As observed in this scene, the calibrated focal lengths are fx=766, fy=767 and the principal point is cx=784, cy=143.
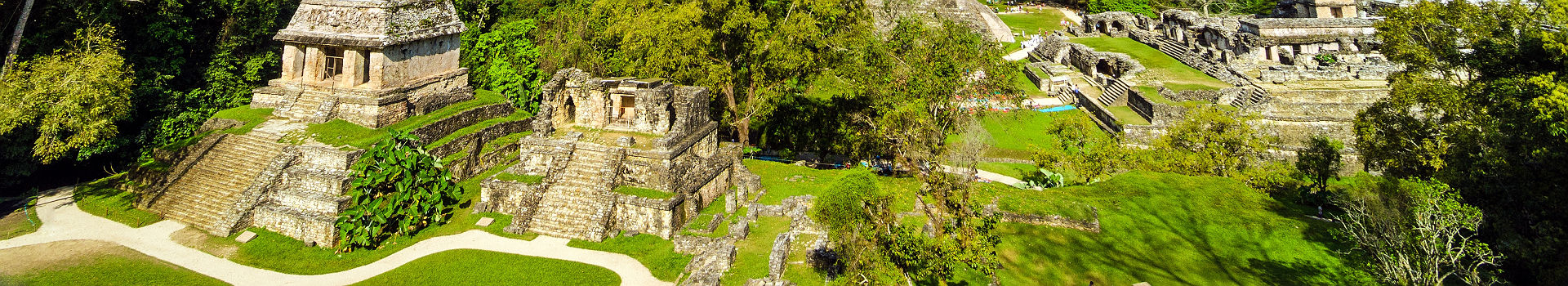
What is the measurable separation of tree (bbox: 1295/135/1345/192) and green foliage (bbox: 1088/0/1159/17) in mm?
47586

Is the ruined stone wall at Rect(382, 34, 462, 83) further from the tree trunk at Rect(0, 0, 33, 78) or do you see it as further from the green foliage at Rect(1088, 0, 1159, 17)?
the green foliage at Rect(1088, 0, 1159, 17)

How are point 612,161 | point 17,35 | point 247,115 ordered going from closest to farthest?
point 612,161 < point 17,35 < point 247,115

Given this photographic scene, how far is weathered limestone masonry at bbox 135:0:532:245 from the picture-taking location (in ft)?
67.7

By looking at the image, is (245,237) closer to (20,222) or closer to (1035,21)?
(20,222)

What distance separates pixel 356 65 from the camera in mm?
25828

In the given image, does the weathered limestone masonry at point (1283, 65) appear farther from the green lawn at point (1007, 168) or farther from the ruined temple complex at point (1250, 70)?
the green lawn at point (1007, 168)

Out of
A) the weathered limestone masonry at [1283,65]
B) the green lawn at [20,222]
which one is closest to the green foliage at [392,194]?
the green lawn at [20,222]

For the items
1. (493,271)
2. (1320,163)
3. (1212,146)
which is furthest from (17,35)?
(1320,163)

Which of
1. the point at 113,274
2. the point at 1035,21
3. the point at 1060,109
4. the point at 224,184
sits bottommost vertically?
the point at 113,274

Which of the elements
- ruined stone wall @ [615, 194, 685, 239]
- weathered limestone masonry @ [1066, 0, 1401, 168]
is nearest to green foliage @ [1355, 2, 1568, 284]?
weathered limestone masonry @ [1066, 0, 1401, 168]

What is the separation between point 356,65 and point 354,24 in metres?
1.42

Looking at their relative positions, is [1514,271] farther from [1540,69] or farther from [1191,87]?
[1191,87]

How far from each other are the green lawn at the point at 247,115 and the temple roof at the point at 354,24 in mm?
2568

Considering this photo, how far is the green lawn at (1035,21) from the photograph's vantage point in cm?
6581
